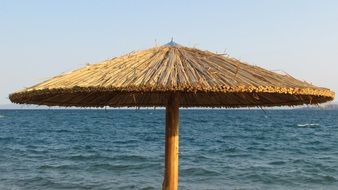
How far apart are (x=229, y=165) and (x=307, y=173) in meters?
3.23

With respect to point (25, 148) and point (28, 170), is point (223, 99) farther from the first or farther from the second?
point (25, 148)

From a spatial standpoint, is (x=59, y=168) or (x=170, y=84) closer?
(x=170, y=84)

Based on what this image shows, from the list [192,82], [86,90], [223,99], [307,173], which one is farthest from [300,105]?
[307,173]

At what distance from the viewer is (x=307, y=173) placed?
17.1m

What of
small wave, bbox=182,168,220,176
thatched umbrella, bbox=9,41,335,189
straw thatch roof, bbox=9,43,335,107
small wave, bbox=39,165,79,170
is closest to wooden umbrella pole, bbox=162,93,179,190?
thatched umbrella, bbox=9,41,335,189

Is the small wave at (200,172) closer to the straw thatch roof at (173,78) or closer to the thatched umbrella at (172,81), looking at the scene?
the thatched umbrella at (172,81)

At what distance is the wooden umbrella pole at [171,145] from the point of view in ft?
14.7

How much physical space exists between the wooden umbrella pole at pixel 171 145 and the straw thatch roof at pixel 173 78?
1.50ft

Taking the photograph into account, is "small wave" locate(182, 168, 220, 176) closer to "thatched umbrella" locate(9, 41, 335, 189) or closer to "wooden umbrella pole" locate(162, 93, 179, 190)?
"thatched umbrella" locate(9, 41, 335, 189)

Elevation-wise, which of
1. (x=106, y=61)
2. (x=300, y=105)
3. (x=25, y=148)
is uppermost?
(x=106, y=61)

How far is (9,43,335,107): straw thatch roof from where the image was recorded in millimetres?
3451

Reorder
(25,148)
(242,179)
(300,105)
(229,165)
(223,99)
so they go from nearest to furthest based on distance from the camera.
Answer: (300,105)
(223,99)
(242,179)
(229,165)
(25,148)

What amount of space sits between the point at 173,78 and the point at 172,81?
0.07m

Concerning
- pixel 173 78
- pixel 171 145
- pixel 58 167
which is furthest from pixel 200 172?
pixel 173 78
